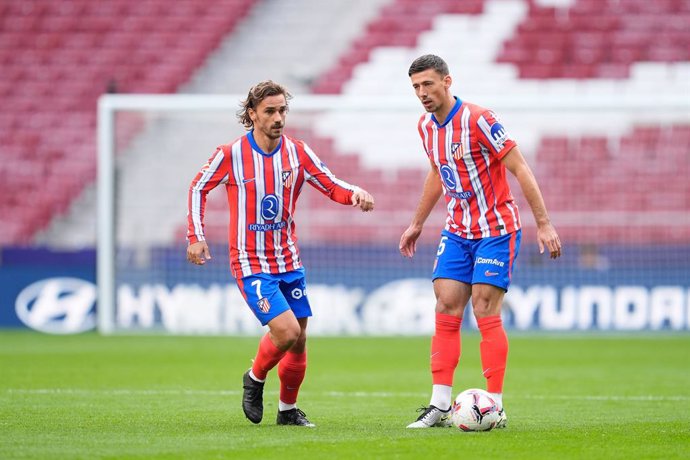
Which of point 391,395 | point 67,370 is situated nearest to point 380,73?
point 67,370

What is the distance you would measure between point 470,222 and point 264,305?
1.30 meters

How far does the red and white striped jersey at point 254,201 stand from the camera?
704 centimetres

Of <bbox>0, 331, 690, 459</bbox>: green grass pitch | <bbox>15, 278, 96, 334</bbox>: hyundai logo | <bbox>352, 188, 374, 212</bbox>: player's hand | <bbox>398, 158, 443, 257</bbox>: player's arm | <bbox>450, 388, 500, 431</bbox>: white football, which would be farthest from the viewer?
<bbox>15, 278, 96, 334</bbox>: hyundai logo

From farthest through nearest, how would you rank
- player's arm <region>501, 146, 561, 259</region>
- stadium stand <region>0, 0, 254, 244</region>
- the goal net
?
stadium stand <region>0, 0, 254, 244</region>, the goal net, player's arm <region>501, 146, 561, 259</region>

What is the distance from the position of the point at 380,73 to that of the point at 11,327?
7.87 m

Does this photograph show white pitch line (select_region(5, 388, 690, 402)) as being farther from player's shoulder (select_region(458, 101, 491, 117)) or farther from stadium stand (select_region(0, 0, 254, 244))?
stadium stand (select_region(0, 0, 254, 244))

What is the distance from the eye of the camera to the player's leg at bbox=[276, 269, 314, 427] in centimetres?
714

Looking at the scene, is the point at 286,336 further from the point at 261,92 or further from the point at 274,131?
the point at 261,92

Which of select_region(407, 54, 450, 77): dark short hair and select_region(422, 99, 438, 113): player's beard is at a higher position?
select_region(407, 54, 450, 77): dark short hair

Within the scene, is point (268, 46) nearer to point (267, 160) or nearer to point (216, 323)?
point (216, 323)

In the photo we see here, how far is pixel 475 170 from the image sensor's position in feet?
23.1

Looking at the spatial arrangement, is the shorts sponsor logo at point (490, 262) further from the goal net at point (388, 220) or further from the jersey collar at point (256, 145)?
the goal net at point (388, 220)

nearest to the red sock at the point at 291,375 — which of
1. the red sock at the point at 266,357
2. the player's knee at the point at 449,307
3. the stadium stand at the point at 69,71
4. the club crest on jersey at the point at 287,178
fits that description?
the red sock at the point at 266,357

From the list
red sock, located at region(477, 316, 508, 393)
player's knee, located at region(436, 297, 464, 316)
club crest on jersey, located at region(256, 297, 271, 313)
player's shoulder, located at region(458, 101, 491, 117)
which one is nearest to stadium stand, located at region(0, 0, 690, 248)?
player's shoulder, located at region(458, 101, 491, 117)
